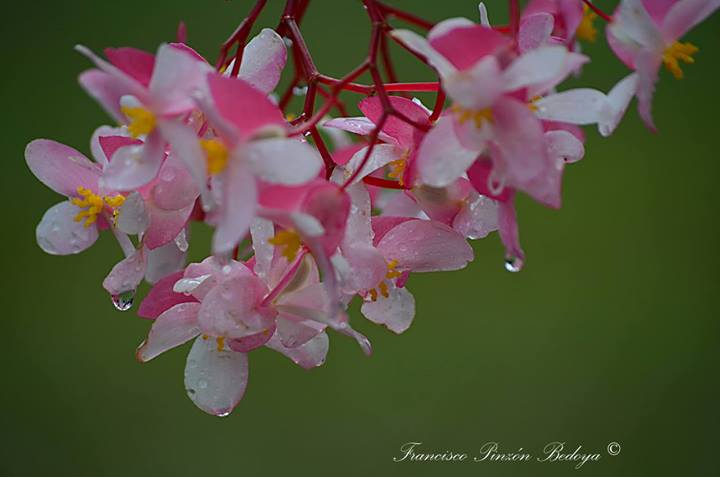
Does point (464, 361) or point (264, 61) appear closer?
point (264, 61)

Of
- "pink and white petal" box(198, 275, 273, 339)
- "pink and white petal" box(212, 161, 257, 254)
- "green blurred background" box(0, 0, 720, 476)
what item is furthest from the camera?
"green blurred background" box(0, 0, 720, 476)

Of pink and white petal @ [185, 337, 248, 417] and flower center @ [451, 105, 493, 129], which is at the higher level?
flower center @ [451, 105, 493, 129]

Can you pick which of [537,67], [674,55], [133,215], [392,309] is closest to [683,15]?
[674,55]

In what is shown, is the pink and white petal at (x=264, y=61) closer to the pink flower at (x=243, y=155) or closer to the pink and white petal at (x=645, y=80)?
the pink flower at (x=243, y=155)

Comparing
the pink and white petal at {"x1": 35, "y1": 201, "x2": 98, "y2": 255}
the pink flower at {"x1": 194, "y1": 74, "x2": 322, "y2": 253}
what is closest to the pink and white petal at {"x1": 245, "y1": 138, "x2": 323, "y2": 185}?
the pink flower at {"x1": 194, "y1": 74, "x2": 322, "y2": 253}

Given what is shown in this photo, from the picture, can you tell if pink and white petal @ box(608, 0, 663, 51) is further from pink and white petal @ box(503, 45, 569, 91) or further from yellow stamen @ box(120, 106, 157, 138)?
yellow stamen @ box(120, 106, 157, 138)

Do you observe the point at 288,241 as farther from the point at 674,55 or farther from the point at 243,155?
the point at 674,55

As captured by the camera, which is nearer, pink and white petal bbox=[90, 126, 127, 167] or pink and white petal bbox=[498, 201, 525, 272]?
pink and white petal bbox=[498, 201, 525, 272]

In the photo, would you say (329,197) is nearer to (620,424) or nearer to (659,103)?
(620,424)
